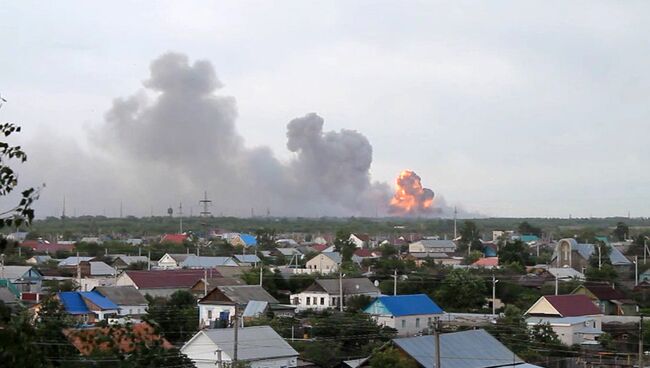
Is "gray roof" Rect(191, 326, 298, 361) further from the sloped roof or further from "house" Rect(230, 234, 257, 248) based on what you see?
"house" Rect(230, 234, 257, 248)

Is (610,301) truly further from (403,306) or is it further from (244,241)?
(244,241)

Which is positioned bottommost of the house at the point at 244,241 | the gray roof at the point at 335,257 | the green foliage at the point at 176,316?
the green foliage at the point at 176,316

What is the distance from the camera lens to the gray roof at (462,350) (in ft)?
56.9

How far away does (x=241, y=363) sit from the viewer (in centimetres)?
1648

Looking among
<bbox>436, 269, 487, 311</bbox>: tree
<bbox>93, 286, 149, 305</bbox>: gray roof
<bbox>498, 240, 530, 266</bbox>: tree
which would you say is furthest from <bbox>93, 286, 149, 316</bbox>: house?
<bbox>498, 240, 530, 266</bbox>: tree

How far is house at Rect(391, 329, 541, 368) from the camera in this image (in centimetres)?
1727

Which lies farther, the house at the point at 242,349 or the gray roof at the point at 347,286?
the gray roof at the point at 347,286

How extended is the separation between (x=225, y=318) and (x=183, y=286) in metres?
9.20

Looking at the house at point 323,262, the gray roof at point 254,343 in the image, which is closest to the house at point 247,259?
the house at point 323,262

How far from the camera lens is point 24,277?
35250 millimetres

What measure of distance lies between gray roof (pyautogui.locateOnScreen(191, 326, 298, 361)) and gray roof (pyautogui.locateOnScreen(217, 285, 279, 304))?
7.66m

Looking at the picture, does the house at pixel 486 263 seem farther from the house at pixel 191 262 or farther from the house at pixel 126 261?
the house at pixel 126 261

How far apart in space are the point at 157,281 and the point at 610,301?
48.8 feet

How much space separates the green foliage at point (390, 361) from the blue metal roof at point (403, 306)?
8.75 meters
